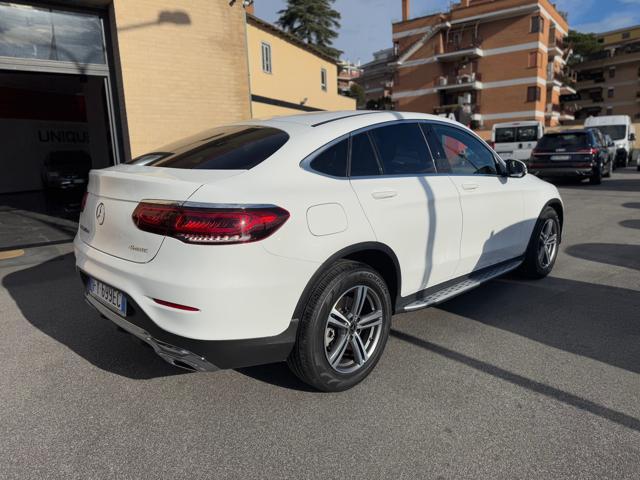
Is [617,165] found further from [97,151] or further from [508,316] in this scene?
[97,151]

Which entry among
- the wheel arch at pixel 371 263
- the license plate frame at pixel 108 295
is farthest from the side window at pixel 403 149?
the license plate frame at pixel 108 295

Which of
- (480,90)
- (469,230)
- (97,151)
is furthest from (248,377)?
(480,90)

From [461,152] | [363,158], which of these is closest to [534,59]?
[461,152]

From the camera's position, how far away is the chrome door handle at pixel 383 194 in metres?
2.92

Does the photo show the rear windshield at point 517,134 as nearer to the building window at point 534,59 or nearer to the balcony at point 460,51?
the building window at point 534,59

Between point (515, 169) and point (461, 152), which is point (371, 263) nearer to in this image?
point (461, 152)

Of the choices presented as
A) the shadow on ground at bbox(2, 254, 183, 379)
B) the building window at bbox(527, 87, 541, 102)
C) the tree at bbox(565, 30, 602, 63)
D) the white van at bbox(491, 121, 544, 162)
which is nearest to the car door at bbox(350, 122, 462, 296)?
the shadow on ground at bbox(2, 254, 183, 379)

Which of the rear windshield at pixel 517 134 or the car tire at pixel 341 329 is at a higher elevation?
the rear windshield at pixel 517 134

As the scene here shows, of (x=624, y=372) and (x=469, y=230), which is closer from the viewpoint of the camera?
(x=624, y=372)

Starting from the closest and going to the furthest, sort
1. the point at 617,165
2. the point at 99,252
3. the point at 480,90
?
the point at 99,252 < the point at 617,165 < the point at 480,90

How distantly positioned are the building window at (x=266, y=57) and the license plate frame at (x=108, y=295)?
14743 millimetres

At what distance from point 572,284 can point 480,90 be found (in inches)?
1788

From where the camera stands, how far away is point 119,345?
11.5 feet

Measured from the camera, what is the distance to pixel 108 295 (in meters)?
2.69
